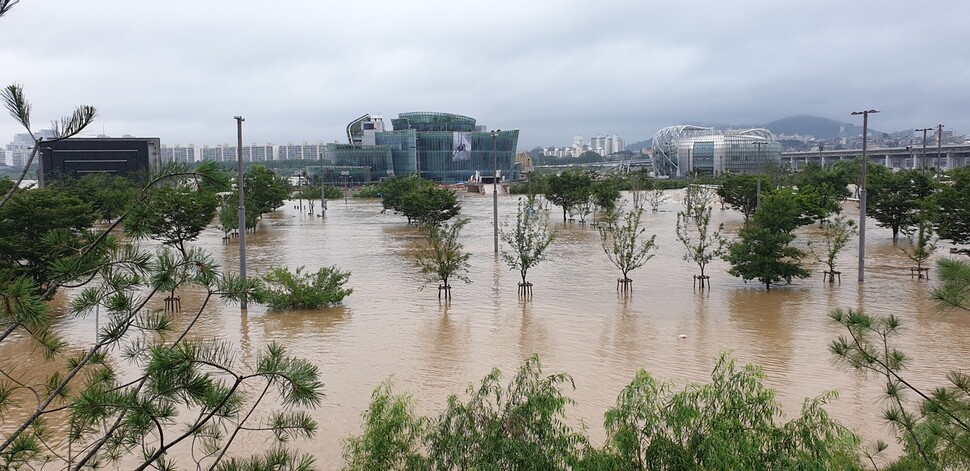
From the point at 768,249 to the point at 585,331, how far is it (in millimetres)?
8470

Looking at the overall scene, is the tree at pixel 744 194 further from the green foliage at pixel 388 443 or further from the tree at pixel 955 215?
the green foliage at pixel 388 443

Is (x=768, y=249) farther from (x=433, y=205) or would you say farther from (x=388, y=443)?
(x=433, y=205)

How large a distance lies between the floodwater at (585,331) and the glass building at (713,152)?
9961 cm

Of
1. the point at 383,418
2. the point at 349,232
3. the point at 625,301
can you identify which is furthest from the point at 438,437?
the point at 349,232

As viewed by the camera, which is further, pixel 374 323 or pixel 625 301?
pixel 625 301

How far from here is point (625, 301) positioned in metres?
22.4

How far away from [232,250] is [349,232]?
10.3 m

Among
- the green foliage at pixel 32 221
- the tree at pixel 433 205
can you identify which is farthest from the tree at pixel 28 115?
the tree at pixel 433 205

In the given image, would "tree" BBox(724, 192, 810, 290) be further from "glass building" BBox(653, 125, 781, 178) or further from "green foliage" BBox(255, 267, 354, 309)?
"glass building" BBox(653, 125, 781, 178)

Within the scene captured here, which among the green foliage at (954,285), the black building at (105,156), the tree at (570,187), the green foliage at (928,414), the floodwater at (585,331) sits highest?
the black building at (105,156)

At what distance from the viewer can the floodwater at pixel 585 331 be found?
Answer: 13.8 m

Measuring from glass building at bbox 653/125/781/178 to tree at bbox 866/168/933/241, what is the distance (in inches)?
3305

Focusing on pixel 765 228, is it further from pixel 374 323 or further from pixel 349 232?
pixel 349 232

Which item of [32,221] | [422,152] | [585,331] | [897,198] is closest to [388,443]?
[585,331]
